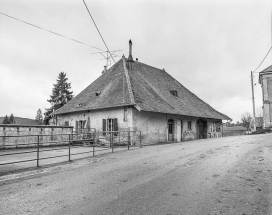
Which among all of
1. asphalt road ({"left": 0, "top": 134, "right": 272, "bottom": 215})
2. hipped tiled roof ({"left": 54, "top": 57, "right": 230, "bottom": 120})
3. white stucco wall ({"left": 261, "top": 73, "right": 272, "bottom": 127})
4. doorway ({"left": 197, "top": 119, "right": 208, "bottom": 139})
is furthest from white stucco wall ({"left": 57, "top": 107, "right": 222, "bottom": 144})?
white stucco wall ({"left": 261, "top": 73, "right": 272, "bottom": 127})

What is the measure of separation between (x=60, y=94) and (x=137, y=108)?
30.6 meters

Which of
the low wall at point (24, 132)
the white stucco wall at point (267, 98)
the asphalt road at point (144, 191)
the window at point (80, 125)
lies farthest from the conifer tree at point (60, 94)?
the asphalt road at point (144, 191)

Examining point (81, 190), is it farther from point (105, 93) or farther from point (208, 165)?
point (105, 93)

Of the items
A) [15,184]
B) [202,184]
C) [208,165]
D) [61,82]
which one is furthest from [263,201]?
[61,82]

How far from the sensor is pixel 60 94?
42062 millimetres

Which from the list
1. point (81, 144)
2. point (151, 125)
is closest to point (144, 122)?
point (151, 125)

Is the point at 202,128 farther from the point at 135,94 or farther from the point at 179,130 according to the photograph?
the point at 135,94

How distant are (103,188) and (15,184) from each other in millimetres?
2283

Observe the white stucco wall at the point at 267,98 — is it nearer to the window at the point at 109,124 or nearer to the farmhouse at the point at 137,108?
the farmhouse at the point at 137,108

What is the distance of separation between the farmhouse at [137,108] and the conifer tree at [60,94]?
1972 centimetres

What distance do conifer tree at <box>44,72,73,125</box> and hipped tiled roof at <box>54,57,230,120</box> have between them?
20.4 meters

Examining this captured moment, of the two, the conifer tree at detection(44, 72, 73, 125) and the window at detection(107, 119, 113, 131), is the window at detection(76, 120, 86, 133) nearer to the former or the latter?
the window at detection(107, 119, 113, 131)

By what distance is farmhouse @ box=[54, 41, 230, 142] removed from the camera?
16.8 meters

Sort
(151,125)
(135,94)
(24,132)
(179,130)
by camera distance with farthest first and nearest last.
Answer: (179,130), (151,125), (135,94), (24,132)
